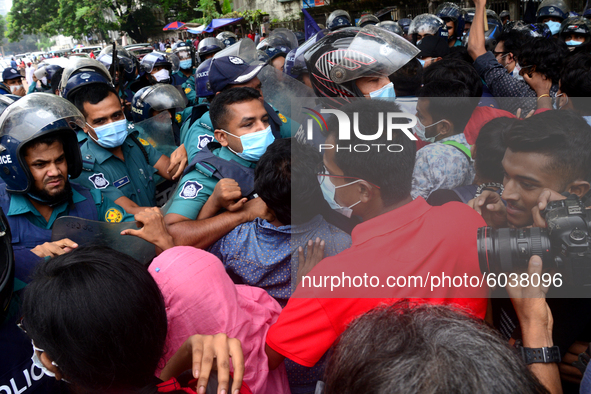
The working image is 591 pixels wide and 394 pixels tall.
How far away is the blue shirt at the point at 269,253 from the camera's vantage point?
183 centimetres

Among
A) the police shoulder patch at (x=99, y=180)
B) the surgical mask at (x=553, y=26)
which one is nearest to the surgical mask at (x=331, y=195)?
the police shoulder patch at (x=99, y=180)

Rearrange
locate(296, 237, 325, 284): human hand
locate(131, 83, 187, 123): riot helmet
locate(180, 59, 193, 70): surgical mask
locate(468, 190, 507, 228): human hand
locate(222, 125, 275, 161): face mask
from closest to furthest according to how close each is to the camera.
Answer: locate(468, 190, 507, 228): human hand, locate(296, 237, 325, 284): human hand, locate(222, 125, 275, 161): face mask, locate(131, 83, 187, 123): riot helmet, locate(180, 59, 193, 70): surgical mask

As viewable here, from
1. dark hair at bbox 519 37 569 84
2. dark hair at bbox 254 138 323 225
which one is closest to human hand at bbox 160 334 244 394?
dark hair at bbox 254 138 323 225

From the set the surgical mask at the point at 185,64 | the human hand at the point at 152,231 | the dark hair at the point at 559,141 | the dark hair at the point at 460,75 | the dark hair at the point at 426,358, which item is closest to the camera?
the dark hair at the point at 426,358

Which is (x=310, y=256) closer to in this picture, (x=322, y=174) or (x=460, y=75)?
(x=322, y=174)

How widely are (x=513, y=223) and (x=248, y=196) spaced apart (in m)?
1.52

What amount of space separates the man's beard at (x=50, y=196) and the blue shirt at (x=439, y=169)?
6.34 feet

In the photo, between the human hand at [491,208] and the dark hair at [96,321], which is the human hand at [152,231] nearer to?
the dark hair at [96,321]

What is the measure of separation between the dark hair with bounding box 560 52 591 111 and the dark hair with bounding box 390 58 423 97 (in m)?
0.84

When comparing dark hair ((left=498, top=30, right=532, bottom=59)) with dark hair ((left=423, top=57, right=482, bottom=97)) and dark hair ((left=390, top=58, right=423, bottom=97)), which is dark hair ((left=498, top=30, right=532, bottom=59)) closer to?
dark hair ((left=423, top=57, right=482, bottom=97))

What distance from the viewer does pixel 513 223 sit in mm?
1444

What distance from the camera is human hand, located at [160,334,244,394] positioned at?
1217 mm

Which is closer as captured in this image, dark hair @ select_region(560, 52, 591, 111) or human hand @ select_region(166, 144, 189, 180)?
dark hair @ select_region(560, 52, 591, 111)

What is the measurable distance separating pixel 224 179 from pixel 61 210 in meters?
0.94
